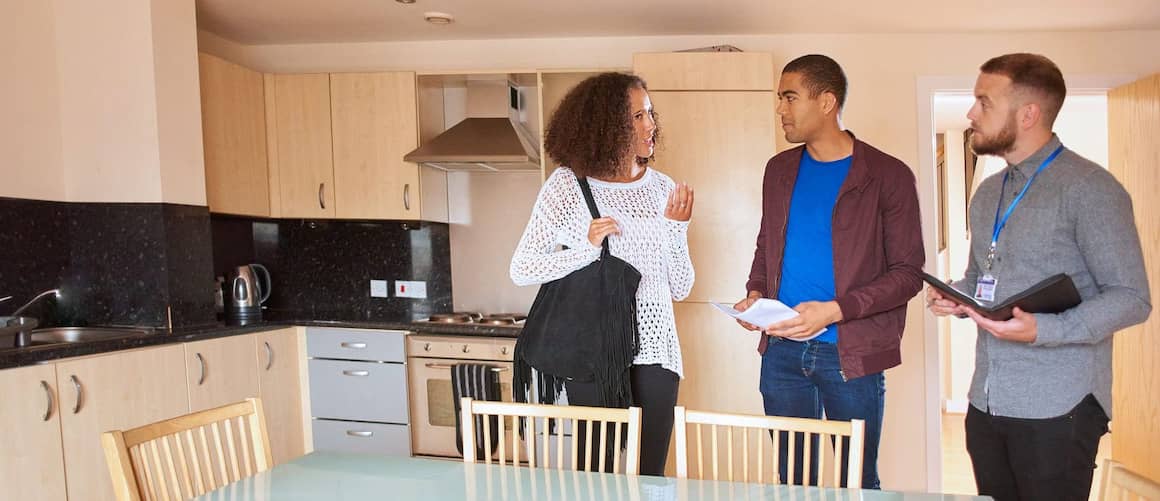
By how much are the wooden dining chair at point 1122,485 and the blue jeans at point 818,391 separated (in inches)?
27.8

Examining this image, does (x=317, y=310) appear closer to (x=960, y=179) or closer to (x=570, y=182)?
(x=570, y=182)

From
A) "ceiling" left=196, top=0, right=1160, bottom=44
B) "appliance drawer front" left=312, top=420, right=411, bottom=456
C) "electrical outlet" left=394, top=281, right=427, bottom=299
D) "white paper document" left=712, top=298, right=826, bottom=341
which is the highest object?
"ceiling" left=196, top=0, right=1160, bottom=44

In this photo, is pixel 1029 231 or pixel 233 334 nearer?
pixel 1029 231

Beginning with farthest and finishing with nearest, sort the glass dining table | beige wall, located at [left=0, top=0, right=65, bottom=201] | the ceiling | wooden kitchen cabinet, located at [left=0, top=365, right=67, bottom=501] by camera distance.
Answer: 1. the ceiling
2. beige wall, located at [left=0, top=0, right=65, bottom=201]
3. wooden kitchen cabinet, located at [left=0, top=365, right=67, bottom=501]
4. the glass dining table

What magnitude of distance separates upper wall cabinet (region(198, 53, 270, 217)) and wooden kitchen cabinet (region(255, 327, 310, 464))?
2.24ft

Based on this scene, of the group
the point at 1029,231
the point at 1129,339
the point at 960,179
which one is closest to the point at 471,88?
the point at 1029,231

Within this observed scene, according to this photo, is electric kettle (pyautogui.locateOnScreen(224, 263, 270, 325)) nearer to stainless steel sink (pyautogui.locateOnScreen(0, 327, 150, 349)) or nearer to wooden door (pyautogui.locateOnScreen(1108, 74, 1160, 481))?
stainless steel sink (pyautogui.locateOnScreen(0, 327, 150, 349))

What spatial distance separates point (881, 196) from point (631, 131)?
0.65 meters

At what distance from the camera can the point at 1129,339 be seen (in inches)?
142

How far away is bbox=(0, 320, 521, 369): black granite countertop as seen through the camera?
92.1 inches

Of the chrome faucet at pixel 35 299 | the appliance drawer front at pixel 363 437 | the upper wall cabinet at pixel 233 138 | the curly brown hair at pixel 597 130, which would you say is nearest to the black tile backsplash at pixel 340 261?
the upper wall cabinet at pixel 233 138

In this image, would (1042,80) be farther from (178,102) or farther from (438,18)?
(178,102)

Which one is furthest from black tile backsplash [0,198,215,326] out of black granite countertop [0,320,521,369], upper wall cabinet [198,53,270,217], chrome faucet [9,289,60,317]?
upper wall cabinet [198,53,270,217]

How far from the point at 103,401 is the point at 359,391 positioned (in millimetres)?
1132
